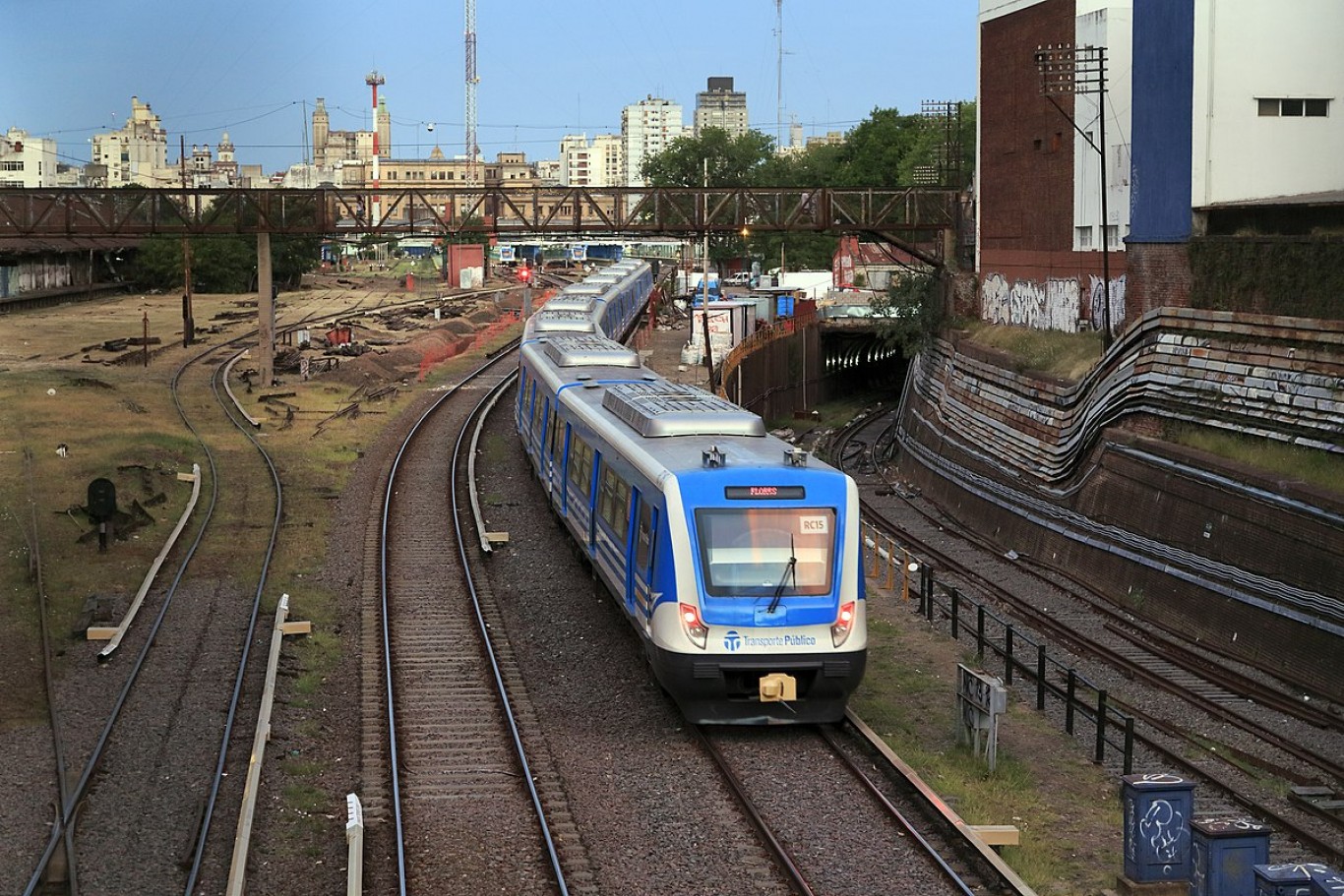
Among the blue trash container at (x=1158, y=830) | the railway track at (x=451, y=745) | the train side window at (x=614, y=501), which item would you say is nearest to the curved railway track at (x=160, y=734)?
the railway track at (x=451, y=745)

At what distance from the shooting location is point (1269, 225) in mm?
31484

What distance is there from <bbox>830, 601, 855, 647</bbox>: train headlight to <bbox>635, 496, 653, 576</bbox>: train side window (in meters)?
1.83

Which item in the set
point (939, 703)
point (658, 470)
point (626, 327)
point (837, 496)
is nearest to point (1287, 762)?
point (939, 703)

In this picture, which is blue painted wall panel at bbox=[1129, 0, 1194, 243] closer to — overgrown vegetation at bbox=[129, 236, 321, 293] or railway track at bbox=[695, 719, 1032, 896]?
railway track at bbox=[695, 719, 1032, 896]

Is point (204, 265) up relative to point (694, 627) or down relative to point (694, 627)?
up

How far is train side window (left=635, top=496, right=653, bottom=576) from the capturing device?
1495 cm

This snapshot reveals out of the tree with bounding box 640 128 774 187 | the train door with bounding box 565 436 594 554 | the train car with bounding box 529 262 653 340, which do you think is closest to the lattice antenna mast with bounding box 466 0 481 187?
the tree with bounding box 640 128 774 187

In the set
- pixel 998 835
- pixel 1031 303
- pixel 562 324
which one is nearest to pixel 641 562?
pixel 998 835

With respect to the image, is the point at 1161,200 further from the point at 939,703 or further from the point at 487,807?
the point at 487,807

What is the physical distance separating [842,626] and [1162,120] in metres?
19.9

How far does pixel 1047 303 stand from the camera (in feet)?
133

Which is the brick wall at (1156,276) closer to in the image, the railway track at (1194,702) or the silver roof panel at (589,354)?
the railway track at (1194,702)

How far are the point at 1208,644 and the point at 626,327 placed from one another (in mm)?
39364

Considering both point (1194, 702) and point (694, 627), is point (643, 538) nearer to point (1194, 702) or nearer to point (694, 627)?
point (694, 627)
